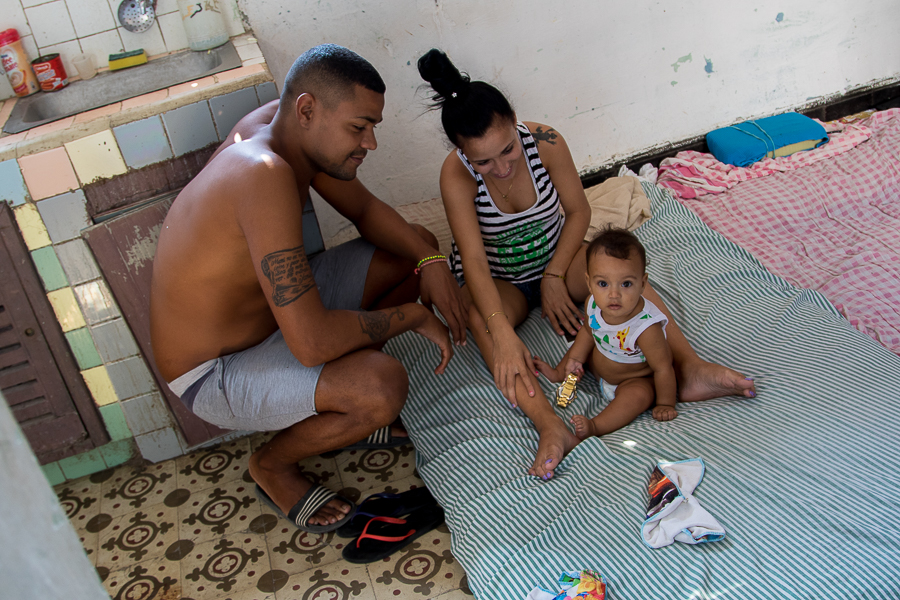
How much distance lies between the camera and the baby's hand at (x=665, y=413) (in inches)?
74.7

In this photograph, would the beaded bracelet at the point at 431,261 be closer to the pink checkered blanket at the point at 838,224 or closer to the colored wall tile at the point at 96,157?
the colored wall tile at the point at 96,157

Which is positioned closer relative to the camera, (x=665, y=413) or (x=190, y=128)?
(x=665, y=413)

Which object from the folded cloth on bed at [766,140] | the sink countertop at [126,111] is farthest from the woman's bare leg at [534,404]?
the folded cloth on bed at [766,140]

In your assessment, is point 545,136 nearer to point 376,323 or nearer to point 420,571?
point 376,323

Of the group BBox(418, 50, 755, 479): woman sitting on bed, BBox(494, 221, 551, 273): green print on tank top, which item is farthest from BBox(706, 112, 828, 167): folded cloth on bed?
BBox(494, 221, 551, 273): green print on tank top

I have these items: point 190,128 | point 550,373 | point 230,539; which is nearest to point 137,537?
point 230,539

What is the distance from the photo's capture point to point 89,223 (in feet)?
6.78

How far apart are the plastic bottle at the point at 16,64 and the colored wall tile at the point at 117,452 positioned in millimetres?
1376

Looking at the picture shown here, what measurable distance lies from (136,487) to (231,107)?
136 cm

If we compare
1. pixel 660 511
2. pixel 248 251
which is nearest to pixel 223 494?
pixel 248 251

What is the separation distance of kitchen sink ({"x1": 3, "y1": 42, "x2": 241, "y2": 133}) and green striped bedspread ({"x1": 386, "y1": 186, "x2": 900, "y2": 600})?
145 cm

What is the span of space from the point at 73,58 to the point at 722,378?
2650 mm

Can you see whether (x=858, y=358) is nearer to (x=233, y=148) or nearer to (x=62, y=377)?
(x=233, y=148)

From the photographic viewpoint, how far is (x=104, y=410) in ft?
7.52
